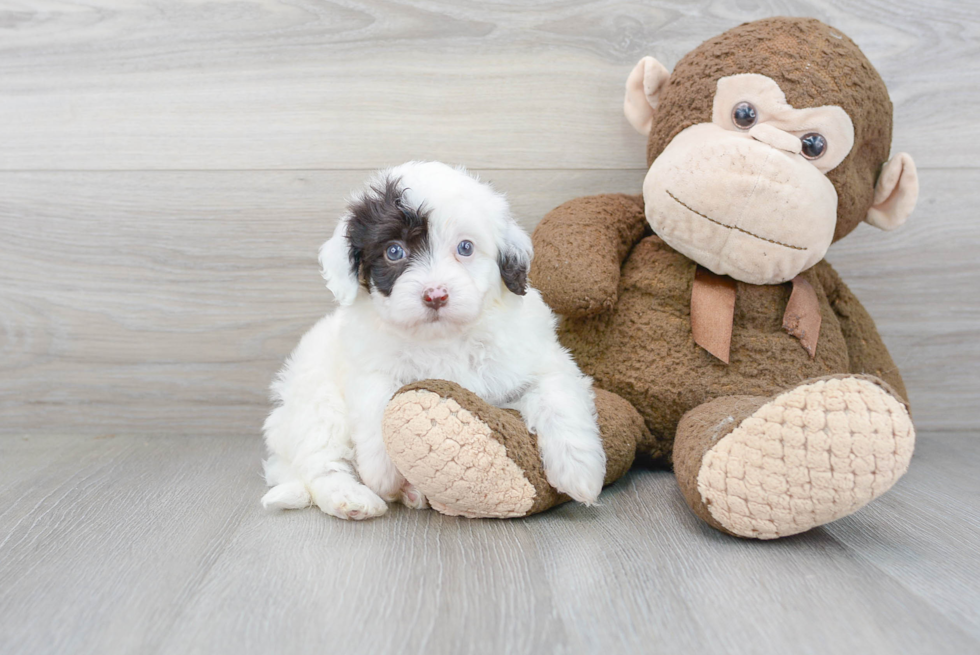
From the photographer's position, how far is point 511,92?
6.51 feet

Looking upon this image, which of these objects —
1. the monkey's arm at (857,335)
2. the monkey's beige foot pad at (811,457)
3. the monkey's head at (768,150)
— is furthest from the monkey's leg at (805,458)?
the monkey's arm at (857,335)

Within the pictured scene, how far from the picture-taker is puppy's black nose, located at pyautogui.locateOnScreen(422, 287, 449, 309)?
50.7 inches

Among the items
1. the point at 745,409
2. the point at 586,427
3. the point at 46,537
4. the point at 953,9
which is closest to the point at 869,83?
the point at 953,9

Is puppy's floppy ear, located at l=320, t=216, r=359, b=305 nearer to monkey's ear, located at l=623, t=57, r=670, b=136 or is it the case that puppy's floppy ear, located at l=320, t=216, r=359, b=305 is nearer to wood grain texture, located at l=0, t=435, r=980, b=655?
wood grain texture, located at l=0, t=435, r=980, b=655

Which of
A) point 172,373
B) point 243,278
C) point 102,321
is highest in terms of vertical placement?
point 243,278

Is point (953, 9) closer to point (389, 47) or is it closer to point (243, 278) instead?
point (389, 47)

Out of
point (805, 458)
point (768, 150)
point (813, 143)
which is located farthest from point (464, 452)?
point (813, 143)

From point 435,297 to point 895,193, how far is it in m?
1.14

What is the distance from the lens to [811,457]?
1.14 meters

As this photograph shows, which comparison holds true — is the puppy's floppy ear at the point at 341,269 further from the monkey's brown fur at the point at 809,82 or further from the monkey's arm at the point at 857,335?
the monkey's arm at the point at 857,335

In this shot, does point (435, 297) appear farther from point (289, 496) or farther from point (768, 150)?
point (768, 150)

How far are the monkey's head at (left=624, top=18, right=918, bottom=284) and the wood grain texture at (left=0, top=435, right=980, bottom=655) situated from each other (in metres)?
0.55

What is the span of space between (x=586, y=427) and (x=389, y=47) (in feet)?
3.92

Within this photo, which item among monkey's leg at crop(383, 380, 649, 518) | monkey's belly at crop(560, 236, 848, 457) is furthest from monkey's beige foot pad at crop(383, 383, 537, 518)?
monkey's belly at crop(560, 236, 848, 457)
